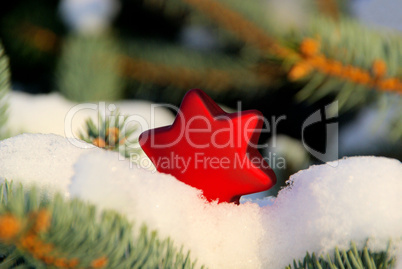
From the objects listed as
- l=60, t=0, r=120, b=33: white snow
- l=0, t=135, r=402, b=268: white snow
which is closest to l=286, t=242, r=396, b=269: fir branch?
l=0, t=135, r=402, b=268: white snow

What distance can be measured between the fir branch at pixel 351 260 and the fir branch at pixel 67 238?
0.40 ft

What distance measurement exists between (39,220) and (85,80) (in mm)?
861

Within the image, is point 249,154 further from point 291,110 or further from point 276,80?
point 291,110

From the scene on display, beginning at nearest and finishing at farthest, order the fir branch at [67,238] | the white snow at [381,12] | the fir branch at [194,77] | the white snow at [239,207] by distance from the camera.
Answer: the fir branch at [67,238], the white snow at [239,207], the white snow at [381,12], the fir branch at [194,77]

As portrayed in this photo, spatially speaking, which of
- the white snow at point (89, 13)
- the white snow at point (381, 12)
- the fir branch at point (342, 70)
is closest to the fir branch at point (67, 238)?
the fir branch at point (342, 70)

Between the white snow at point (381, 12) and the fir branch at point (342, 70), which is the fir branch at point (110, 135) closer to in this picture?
the fir branch at point (342, 70)

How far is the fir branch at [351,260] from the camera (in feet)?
1.10

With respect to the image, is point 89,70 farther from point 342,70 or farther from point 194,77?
point 342,70

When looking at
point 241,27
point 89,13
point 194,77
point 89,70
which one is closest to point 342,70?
point 241,27

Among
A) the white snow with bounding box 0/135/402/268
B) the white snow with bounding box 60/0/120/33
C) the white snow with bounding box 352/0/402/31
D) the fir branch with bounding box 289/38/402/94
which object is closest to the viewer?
the white snow with bounding box 0/135/402/268

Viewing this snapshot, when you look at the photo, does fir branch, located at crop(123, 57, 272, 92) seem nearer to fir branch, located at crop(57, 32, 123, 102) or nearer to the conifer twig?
fir branch, located at crop(57, 32, 123, 102)

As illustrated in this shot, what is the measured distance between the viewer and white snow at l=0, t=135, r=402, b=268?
14.0 inches

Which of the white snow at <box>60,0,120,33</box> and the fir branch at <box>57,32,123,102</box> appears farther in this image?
the white snow at <box>60,0,120,33</box>

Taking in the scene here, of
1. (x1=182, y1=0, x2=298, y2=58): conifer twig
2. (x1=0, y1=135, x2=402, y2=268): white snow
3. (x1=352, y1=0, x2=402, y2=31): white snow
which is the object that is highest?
(x1=352, y1=0, x2=402, y2=31): white snow
